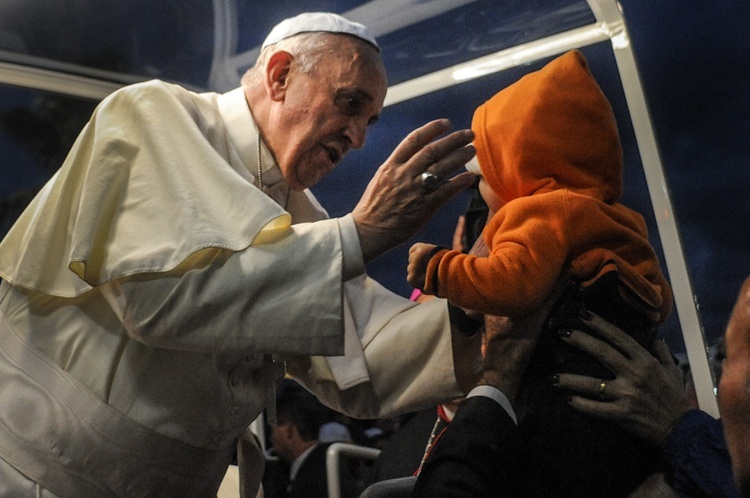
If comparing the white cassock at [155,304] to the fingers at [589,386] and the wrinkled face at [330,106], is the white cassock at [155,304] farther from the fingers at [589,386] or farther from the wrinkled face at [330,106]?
the fingers at [589,386]

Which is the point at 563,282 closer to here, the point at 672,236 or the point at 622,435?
the point at 622,435

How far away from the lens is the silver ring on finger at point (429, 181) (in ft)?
5.19

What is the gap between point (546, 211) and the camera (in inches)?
70.7

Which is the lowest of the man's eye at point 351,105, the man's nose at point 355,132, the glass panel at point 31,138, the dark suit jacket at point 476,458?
the dark suit jacket at point 476,458

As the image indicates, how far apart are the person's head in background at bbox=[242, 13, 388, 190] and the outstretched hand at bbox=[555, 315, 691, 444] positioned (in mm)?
697

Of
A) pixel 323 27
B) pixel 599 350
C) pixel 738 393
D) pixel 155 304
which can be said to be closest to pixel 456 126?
pixel 323 27

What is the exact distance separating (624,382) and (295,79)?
3.29 ft

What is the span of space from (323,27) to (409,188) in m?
0.68

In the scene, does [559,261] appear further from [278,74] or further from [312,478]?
[312,478]

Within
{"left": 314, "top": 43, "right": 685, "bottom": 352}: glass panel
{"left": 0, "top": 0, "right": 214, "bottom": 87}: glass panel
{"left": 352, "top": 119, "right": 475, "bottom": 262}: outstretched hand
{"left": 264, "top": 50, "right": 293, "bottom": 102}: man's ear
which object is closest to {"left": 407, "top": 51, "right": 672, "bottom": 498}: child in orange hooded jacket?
{"left": 352, "top": 119, "right": 475, "bottom": 262}: outstretched hand

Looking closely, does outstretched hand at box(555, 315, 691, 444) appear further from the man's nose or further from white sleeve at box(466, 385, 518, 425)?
the man's nose

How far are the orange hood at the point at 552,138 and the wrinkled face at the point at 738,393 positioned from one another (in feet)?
2.47

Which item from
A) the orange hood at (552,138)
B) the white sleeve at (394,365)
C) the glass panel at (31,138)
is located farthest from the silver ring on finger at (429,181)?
the glass panel at (31,138)

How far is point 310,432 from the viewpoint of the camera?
13.7 ft
